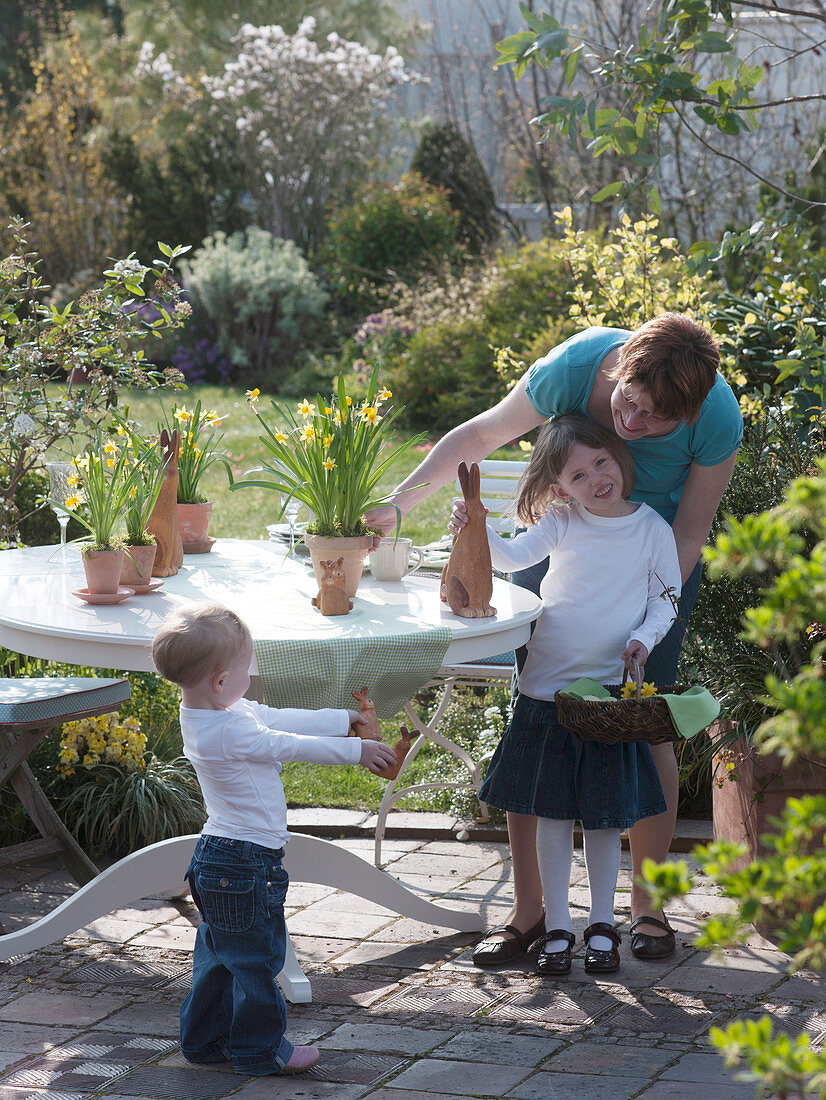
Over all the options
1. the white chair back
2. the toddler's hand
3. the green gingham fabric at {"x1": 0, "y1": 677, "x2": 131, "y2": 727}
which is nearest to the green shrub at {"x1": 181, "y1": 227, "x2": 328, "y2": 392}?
the white chair back

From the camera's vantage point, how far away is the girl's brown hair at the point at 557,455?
9.29 ft

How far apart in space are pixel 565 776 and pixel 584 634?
348mm

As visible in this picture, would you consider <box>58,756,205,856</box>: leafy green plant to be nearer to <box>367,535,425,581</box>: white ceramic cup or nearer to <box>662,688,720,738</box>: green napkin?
<box>367,535,425,581</box>: white ceramic cup

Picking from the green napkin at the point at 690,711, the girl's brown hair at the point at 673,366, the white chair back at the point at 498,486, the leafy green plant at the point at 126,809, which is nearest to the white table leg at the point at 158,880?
the leafy green plant at the point at 126,809

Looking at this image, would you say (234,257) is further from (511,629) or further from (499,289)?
(511,629)

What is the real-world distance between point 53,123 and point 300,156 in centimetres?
282

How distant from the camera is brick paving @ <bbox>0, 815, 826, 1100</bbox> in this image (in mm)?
2322

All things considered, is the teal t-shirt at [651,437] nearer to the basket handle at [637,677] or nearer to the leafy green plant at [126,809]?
the basket handle at [637,677]

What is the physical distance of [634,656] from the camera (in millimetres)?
2766

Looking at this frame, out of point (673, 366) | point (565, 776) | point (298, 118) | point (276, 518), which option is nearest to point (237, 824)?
point (565, 776)

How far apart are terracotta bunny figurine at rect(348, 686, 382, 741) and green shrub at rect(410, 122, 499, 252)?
1115 centimetres

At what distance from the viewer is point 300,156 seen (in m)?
14.0

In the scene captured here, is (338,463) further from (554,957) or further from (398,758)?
(554,957)

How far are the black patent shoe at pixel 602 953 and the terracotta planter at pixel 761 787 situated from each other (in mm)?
415
